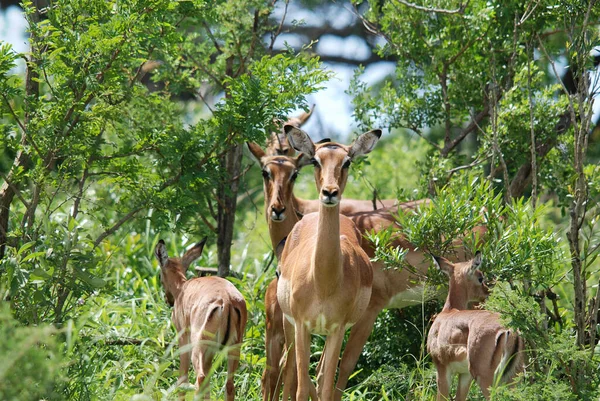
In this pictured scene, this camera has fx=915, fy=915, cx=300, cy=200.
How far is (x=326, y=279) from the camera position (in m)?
6.55

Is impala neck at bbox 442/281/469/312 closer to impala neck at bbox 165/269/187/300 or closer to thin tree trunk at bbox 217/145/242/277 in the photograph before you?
impala neck at bbox 165/269/187/300

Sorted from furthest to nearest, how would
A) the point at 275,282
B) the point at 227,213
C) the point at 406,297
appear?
1. the point at 227,213
2. the point at 406,297
3. the point at 275,282

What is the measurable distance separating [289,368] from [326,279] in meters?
1.34

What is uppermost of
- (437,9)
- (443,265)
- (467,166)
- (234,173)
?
(437,9)

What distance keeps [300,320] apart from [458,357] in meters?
1.20

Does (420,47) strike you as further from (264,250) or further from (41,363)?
(41,363)

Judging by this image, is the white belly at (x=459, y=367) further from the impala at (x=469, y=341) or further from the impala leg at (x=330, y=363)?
the impala leg at (x=330, y=363)

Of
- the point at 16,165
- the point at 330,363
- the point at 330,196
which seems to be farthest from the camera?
the point at 16,165

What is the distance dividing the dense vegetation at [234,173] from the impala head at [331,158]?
2.03 feet

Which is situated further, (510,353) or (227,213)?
(227,213)

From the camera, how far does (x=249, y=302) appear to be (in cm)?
916

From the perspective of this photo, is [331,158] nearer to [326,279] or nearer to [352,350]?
[326,279]

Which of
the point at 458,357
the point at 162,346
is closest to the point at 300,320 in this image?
the point at 458,357

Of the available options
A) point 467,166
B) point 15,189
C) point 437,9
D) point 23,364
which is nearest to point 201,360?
point 15,189
